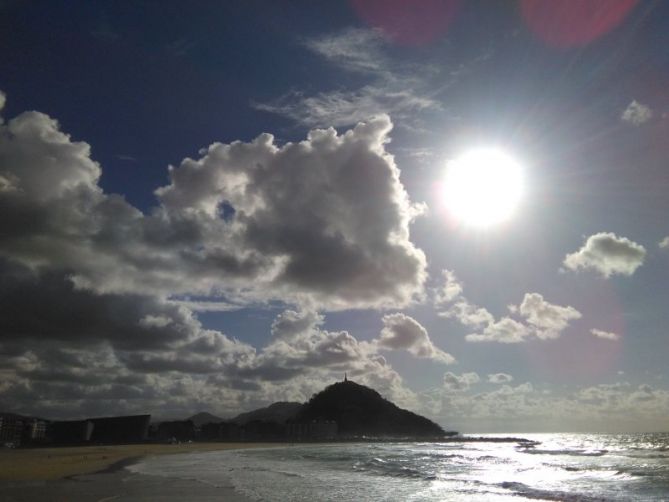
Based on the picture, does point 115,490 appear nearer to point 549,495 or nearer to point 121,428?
point 549,495

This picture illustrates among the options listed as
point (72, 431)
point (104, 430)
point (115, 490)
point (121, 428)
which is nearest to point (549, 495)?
point (115, 490)

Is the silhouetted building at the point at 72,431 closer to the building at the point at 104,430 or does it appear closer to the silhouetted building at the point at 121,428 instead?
the building at the point at 104,430

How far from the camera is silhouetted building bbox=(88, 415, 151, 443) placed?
187 metres

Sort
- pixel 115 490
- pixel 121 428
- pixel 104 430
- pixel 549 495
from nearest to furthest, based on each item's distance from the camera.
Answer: pixel 115 490 → pixel 549 495 → pixel 121 428 → pixel 104 430

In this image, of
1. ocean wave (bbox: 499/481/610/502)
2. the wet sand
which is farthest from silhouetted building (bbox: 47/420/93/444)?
ocean wave (bbox: 499/481/610/502)

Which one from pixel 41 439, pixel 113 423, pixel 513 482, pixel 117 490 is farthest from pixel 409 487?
pixel 41 439

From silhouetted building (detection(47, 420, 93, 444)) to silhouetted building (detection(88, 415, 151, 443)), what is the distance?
8.57 feet

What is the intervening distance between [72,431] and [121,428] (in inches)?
692

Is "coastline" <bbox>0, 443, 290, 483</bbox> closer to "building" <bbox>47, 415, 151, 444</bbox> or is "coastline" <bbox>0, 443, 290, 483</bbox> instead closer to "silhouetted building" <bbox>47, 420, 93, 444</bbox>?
"building" <bbox>47, 415, 151, 444</bbox>

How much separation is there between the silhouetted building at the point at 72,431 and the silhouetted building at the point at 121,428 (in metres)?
2.61

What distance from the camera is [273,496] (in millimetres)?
27250

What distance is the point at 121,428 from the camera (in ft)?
620

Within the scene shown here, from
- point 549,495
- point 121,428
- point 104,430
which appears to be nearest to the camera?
point 549,495

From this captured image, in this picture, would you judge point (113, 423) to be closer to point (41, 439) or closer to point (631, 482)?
point (41, 439)
